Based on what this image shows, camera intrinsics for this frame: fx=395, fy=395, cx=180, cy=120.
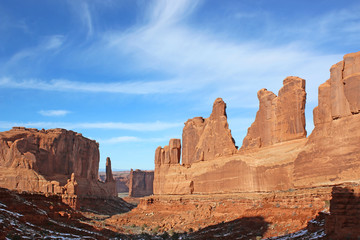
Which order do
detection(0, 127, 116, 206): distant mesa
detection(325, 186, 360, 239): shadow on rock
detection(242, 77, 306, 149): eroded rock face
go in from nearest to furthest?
detection(325, 186, 360, 239): shadow on rock → detection(242, 77, 306, 149): eroded rock face → detection(0, 127, 116, 206): distant mesa

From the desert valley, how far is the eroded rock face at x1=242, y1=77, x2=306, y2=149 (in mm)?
80

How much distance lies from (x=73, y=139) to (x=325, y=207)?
214 feet

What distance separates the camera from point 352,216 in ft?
46.9

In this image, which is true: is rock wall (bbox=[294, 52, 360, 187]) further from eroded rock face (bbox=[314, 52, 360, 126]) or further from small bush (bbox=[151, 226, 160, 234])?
small bush (bbox=[151, 226, 160, 234])

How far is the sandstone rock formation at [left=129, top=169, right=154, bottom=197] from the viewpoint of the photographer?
12544 centimetres

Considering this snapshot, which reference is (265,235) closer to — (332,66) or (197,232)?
(197,232)

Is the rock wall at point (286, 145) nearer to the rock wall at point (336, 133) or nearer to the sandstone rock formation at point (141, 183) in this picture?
the rock wall at point (336, 133)

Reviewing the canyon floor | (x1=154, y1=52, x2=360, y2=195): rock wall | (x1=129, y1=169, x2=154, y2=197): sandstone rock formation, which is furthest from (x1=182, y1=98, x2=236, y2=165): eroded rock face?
(x1=129, y1=169, x2=154, y2=197): sandstone rock formation

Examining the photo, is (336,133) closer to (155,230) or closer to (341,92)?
(341,92)

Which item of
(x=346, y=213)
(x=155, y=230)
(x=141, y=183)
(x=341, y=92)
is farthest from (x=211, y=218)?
(x=141, y=183)

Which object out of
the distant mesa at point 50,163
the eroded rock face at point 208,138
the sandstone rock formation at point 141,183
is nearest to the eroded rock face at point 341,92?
the eroded rock face at point 208,138

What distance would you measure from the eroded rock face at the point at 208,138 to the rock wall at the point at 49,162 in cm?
2569

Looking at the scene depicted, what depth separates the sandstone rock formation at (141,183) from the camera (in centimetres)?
12544

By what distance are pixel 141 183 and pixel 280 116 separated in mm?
98190
